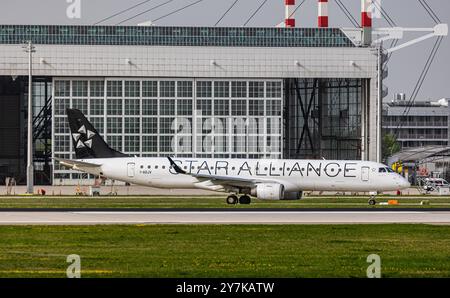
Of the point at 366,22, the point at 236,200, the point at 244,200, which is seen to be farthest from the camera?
the point at 366,22

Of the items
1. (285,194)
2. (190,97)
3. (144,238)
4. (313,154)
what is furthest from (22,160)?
(144,238)

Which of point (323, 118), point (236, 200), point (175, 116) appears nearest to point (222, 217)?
point (236, 200)

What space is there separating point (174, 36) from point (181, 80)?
652 cm

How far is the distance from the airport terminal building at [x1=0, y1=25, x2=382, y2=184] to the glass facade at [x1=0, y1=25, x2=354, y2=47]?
0.37ft

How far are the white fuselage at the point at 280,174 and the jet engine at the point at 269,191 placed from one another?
7.14 feet

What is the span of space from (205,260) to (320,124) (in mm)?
104334

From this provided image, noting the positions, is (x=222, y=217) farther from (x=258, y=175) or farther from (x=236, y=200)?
(x=258, y=175)

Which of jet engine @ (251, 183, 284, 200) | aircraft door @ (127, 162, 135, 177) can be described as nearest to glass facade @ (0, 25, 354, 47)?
aircraft door @ (127, 162, 135, 177)

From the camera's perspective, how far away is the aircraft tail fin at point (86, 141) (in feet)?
281

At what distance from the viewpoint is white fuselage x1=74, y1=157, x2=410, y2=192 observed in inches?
3091

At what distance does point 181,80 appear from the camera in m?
124

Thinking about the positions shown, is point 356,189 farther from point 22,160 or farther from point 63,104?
point 22,160

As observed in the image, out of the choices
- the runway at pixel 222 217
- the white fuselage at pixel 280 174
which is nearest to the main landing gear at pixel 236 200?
the white fuselage at pixel 280 174

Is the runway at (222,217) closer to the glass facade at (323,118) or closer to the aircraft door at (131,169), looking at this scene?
the aircraft door at (131,169)
